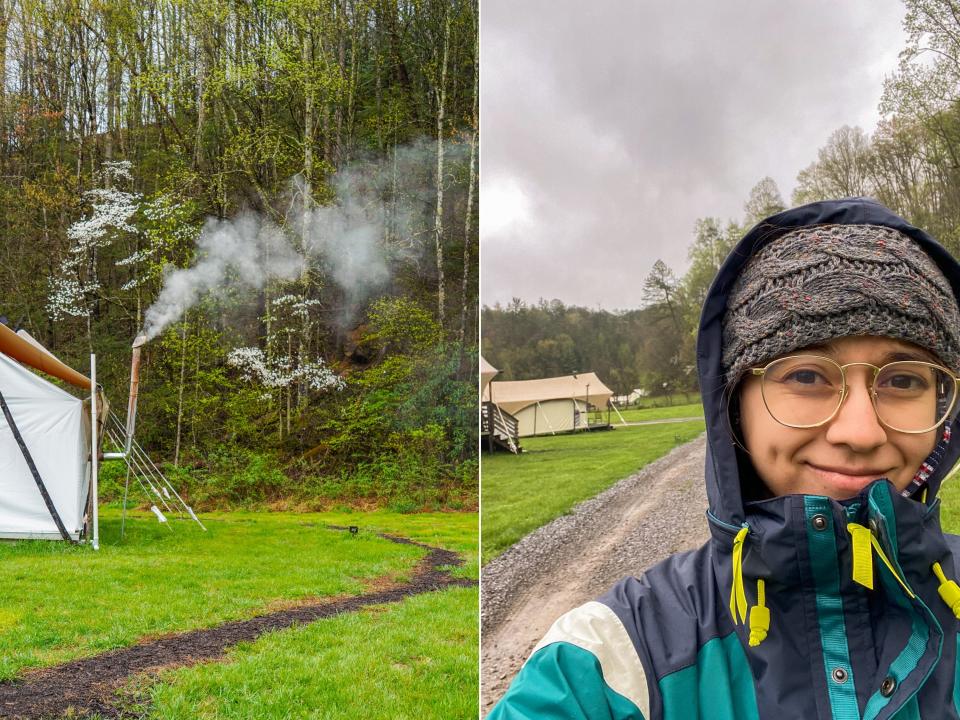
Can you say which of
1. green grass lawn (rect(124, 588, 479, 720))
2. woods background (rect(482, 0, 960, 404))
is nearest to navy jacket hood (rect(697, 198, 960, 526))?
woods background (rect(482, 0, 960, 404))

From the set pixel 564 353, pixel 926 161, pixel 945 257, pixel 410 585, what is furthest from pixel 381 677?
pixel 945 257

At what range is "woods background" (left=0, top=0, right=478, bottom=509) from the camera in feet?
11.9

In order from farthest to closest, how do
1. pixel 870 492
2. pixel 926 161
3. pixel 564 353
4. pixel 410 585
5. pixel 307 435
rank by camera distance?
pixel 307 435 < pixel 410 585 < pixel 564 353 < pixel 926 161 < pixel 870 492

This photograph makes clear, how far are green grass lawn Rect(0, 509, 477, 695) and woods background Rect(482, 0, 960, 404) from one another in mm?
1578

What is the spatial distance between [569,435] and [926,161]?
1.27 metres

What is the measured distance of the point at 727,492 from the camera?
2.35 ft

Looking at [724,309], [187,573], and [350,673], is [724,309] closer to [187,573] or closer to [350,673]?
[350,673]

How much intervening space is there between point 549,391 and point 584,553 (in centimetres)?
50

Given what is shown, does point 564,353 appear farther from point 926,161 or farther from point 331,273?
point 331,273

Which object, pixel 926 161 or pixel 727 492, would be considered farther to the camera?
pixel 926 161

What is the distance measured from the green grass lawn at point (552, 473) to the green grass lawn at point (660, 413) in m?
0.03

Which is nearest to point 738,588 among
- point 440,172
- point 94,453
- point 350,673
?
point 350,673

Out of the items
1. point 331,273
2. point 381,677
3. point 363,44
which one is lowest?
point 381,677

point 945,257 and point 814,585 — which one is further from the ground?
point 945,257
